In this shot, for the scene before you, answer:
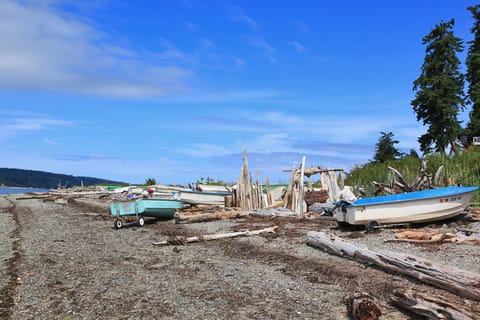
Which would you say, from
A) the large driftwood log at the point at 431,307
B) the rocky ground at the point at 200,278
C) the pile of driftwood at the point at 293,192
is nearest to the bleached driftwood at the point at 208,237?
the rocky ground at the point at 200,278

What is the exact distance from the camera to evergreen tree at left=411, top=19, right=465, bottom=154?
3859 centimetres

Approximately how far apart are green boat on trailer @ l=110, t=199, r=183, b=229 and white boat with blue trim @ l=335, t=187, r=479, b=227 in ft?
31.6

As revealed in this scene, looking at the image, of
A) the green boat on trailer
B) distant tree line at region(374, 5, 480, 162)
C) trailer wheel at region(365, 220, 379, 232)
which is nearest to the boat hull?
the green boat on trailer

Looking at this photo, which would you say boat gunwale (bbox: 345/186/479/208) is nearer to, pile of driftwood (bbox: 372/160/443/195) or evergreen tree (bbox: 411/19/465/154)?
pile of driftwood (bbox: 372/160/443/195)

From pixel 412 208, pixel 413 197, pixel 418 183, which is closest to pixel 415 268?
pixel 412 208

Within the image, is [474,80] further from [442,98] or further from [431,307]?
[431,307]

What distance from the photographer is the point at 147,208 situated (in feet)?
68.7

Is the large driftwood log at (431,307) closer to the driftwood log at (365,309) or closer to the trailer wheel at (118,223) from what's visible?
the driftwood log at (365,309)

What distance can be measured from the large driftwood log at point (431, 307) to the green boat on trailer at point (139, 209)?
1493 centimetres

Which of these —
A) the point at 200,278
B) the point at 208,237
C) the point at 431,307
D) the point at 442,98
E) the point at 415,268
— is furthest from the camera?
the point at 442,98

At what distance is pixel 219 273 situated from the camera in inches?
411

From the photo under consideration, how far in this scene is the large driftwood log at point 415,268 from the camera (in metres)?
7.20

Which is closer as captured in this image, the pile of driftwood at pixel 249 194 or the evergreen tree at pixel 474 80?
the pile of driftwood at pixel 249 194

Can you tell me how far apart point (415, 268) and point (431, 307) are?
222cm
